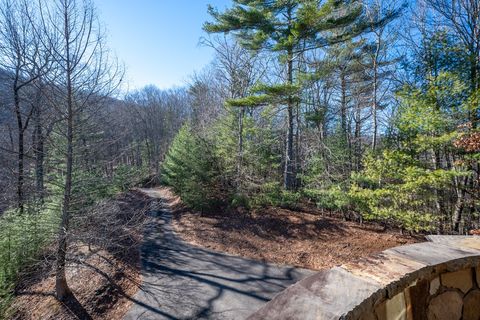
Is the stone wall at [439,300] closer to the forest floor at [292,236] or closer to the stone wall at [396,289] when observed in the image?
the stone wall at [396,289]

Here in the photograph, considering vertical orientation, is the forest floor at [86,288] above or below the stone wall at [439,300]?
below

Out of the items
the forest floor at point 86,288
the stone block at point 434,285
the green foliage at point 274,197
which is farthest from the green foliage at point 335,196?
the stone block at point 434,285

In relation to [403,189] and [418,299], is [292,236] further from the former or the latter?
[418,299]

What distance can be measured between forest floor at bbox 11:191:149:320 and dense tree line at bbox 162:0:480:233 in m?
4.84

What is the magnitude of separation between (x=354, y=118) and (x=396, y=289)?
12950mm

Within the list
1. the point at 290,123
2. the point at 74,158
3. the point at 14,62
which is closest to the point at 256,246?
the point at 290,123

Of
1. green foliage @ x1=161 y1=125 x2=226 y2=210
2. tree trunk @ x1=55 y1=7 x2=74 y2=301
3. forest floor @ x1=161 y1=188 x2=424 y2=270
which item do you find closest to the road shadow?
forest floor @ x1=161 y1=188 x2=424 y2=270

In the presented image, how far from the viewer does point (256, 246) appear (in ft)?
25.6

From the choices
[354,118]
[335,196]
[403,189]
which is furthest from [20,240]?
[354,118]

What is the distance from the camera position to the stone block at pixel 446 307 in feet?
4.86

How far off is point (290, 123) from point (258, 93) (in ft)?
5.50

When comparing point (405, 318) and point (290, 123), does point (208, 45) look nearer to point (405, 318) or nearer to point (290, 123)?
point (290, 123)

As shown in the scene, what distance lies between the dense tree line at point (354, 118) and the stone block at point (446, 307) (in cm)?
476

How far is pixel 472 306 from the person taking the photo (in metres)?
1.59
